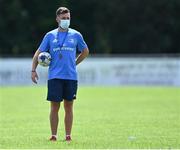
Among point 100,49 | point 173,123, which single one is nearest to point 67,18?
point 173,123

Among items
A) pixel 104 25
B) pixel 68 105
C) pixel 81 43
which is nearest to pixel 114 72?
pixel 104 25

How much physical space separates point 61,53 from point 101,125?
397 centimetres

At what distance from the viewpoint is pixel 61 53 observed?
12344 millimetres

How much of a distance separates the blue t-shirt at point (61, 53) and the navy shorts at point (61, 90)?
0.09 m

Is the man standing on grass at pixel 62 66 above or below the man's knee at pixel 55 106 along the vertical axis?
above

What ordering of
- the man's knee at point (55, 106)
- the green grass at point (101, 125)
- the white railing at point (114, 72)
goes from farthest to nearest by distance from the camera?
the white railing at point (114, 72), the man's knee at point (55, 106), the green grass at point (101, 125)

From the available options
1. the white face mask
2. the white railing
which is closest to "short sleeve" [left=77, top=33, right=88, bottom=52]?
the white face mask

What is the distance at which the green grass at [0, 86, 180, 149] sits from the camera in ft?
39.3

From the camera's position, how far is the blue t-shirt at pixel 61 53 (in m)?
12.3

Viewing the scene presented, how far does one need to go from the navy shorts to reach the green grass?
76 centimetres

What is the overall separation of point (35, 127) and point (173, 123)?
10.4 feet

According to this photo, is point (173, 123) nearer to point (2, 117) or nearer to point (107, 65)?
point (2, 117)

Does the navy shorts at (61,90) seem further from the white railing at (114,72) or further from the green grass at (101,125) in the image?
the white railing at (114,72)

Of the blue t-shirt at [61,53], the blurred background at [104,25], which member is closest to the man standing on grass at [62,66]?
the blue t-shirt at [61,53]
